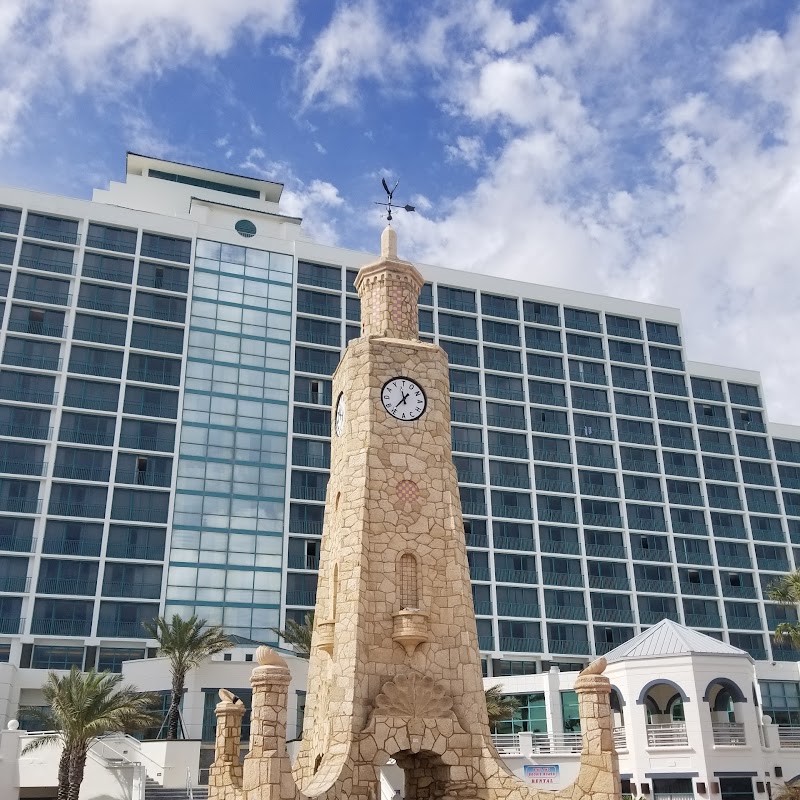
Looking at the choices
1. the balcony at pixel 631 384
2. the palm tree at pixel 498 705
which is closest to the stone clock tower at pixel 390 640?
the palm tree at pixel 498 705

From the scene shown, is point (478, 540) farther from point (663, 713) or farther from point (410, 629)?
point (410, 629)

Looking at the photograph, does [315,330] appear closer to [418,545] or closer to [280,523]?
[280,523]

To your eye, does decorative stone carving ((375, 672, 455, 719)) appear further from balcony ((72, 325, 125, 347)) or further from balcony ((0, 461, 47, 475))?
balcony ((72, 325, 125, 347))

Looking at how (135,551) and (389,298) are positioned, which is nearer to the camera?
(389,298)

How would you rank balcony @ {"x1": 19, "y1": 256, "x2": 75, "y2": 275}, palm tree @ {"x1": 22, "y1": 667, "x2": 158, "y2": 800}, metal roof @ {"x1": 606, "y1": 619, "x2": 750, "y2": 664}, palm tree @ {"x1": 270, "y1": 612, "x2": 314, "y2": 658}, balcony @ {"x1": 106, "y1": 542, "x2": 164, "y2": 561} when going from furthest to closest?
balcony @ {"x1": 19, "y1": 256, "x2": 75, "y2": 275}, balcony @ {"x1": 106, "y1": 542, "x2": 164, "y2": 561}, palm tree @ {"x1": 270, "y1": 612, "x2": 314, "y2": 658}, metal roof @ {"x1": 606, "y1": 619, "x2": 750, "y2": 664}, palm tree @ {"x1": 22, "y1": 667, "x2": 158, "y2": 800}

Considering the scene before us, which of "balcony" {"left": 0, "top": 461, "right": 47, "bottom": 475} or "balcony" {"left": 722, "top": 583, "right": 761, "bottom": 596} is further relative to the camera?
"balcony" {"left": 722, "top": 583, "right": 761, "bottom": 596}

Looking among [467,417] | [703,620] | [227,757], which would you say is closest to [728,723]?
[227,757]

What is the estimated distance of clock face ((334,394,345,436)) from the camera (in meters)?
21.5

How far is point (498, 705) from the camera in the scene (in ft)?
144

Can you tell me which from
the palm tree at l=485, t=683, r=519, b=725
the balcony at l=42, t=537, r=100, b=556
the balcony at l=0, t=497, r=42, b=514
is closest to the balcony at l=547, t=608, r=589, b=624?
the palm tree at l=485, t=683, r=519, b=725

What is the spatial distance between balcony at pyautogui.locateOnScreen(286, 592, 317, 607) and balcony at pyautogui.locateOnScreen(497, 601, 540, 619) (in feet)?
44.8

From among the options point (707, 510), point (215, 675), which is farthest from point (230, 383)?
point (707, 510)

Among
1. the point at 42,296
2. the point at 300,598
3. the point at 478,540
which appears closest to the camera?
the point at 300,598

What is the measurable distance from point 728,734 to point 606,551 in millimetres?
33778
